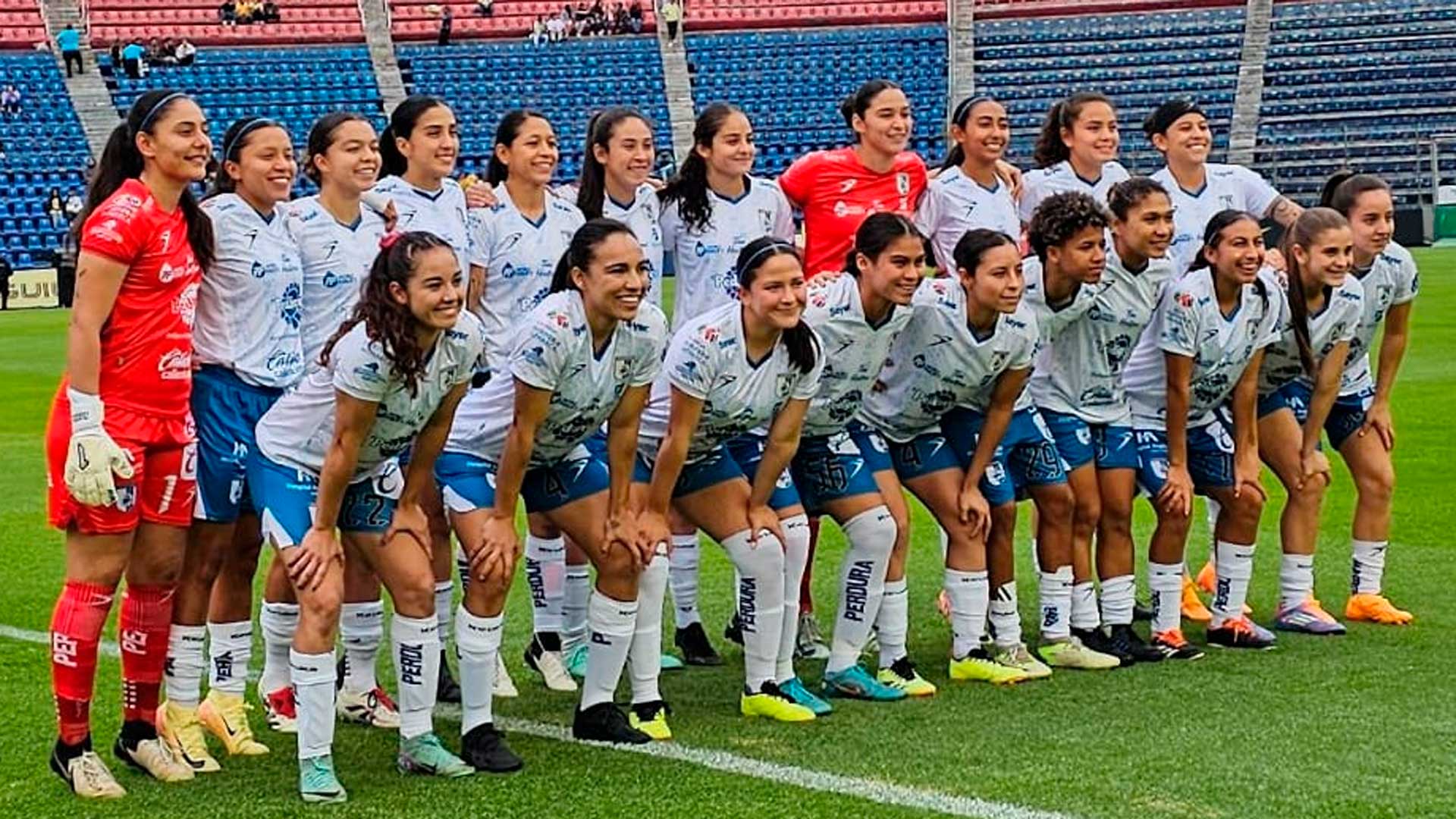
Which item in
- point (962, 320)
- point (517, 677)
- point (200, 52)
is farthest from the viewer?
point (200, 52)

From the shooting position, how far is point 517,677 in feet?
24.8

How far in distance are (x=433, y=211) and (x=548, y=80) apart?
34.9 metres

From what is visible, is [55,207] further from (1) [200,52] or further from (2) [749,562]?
(2) [749,562]

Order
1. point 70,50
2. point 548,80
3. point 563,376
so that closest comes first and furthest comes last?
point 563,376, point 70,50, point 548,80

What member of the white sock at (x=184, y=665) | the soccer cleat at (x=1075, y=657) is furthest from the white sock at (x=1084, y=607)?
the white sock at (x=184, y=665)

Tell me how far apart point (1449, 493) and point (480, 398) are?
22.2 feet

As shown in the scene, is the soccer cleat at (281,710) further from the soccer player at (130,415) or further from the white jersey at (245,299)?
the white jersey at (245,299)

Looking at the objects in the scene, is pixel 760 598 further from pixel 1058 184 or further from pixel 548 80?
pixel 548 80

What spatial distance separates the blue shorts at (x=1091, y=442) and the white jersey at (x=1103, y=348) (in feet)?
0.09

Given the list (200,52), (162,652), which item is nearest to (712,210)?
(162,652)

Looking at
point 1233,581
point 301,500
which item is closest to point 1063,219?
point 1233,581

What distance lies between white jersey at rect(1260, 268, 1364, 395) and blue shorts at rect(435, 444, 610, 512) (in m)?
3.04

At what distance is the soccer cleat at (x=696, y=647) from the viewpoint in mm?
7785

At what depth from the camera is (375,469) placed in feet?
19.4
